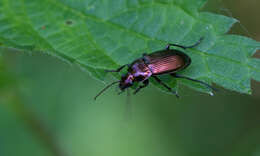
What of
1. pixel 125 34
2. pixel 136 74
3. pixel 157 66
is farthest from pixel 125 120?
pixel 125 34

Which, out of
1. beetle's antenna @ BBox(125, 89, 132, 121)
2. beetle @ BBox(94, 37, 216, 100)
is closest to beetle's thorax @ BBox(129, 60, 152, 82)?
beetle @ BBox(94, 37, 216, 100)

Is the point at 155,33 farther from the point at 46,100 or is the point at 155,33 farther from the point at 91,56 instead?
the point at 46,100

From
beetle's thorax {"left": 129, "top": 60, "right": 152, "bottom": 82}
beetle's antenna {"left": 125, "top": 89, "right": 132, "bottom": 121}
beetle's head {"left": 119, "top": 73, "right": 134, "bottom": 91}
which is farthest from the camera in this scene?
beetle's antenna {"left": 125, "top": 89, "right": 132, "bottom": 121}

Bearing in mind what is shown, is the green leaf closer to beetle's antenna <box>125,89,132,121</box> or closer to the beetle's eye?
the beetle's eye

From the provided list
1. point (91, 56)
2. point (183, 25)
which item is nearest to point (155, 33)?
point (183, 25)

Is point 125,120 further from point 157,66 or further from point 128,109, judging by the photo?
point 157,66
